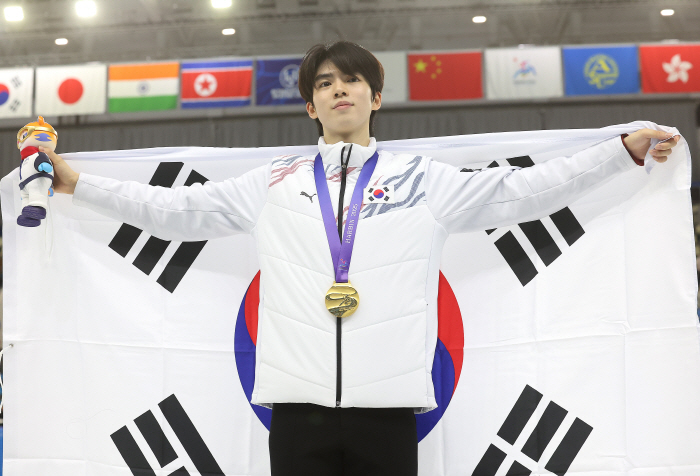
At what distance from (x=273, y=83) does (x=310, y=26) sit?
60.0 inches

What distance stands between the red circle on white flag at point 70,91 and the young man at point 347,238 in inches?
276

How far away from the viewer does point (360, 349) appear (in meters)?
1.40

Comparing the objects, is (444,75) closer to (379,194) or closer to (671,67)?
(671,67)

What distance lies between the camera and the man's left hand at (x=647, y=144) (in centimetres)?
162

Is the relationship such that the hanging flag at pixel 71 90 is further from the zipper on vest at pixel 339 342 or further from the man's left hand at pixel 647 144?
the man's left hand at pixel 647 144

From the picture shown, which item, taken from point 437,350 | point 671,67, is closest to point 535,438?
point 437,350

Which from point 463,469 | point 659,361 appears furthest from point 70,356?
point 659,361

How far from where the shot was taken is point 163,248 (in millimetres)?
2148

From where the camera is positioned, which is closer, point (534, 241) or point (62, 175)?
point (62, 175)

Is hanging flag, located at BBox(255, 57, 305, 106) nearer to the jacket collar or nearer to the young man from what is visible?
the young man

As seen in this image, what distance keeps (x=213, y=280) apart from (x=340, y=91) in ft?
2.93

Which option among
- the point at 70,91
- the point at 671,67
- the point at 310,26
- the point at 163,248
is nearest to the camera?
the point at 163,248

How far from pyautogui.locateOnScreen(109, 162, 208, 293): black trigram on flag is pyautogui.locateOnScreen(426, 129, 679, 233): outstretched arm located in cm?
99

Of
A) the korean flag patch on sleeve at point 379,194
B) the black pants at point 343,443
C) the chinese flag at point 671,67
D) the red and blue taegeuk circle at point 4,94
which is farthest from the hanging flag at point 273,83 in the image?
the black pants at point 343,443
